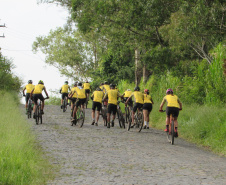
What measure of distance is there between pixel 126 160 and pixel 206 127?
19.4ft

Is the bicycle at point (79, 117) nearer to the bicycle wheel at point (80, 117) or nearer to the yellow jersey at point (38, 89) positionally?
the bicycle wheel at point (80, 117)

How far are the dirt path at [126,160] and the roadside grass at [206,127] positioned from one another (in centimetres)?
80

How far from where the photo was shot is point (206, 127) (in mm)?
14922

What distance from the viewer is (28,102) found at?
22156 millimetres

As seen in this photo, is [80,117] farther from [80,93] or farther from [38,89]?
[38,89]

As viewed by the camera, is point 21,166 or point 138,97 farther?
point 138,97

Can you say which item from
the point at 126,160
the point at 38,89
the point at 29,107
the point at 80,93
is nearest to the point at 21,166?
the point at 126,160

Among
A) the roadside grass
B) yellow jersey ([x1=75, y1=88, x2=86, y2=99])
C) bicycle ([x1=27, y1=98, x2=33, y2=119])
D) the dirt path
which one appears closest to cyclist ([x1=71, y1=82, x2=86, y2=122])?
yellow jersey ([x1=75, y1=88, x2=86, y2=99])

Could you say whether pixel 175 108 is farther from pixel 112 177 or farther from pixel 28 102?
pixel 28 102

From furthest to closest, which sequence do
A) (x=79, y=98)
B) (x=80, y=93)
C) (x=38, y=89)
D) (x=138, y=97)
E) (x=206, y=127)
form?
(x=38, y=89) → (x=80, y=93) → (x=79, y=98) → (x=138, y=97) → (x=206, y=127)

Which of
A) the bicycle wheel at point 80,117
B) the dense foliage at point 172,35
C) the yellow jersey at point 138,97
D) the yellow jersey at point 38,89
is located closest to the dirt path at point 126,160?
the yellow jersey at point 138,97

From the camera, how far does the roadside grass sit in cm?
1337

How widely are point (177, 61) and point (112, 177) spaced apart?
59.6ft

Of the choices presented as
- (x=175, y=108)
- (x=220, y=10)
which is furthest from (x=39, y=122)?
(x=220, y=10)
